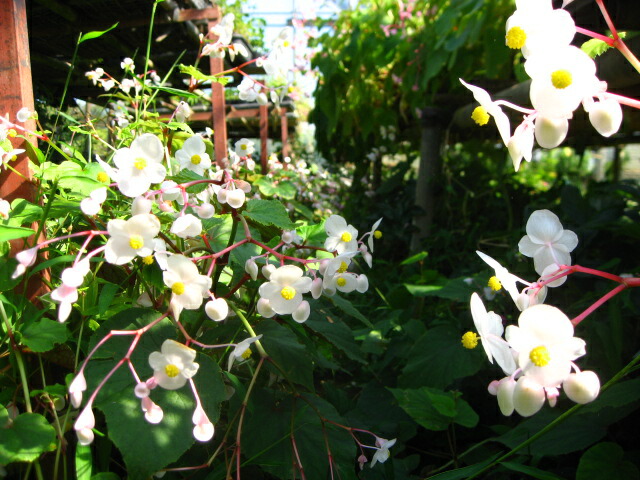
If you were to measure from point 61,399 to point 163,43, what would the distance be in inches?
110

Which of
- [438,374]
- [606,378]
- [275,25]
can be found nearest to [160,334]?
[438,374]

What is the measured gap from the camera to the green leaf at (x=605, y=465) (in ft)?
2.20

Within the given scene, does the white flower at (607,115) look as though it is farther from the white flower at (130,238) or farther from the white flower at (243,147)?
the white flower at (243,147)

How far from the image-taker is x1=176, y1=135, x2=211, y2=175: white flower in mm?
709

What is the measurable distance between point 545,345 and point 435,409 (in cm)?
61

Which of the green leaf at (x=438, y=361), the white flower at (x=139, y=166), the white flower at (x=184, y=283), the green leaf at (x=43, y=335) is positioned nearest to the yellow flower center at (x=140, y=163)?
the white flower at (x=139, y=166)

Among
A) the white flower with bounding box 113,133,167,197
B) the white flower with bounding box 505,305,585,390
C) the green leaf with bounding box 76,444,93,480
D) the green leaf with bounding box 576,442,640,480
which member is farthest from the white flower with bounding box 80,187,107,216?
the green leaf with bounding box 576,442,640,480

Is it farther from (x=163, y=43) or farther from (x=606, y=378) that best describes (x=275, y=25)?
(x=606, y=378)

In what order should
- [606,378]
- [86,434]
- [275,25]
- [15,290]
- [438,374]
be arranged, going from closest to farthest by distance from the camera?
[86,434] → [15,290] → [606,378] → [438,374] → [275,25]

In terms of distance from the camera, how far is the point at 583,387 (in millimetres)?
339

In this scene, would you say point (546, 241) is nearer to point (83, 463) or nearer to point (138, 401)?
point (138, 401)

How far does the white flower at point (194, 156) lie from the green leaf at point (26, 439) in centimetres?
38

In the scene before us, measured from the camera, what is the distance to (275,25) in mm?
9289

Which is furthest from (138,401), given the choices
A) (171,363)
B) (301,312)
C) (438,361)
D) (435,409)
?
(438,361)
